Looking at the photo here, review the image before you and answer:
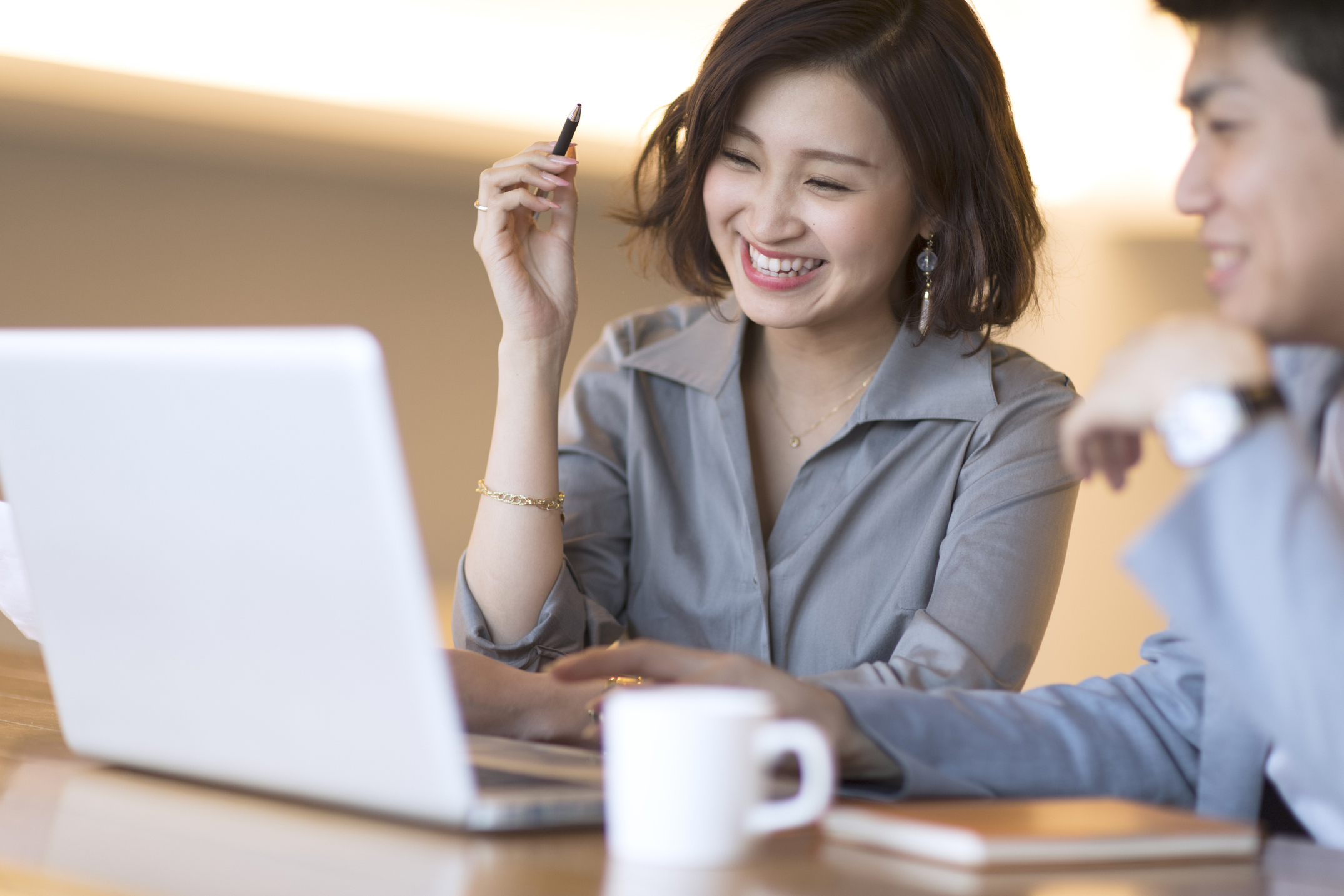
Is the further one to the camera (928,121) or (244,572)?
(928,121)

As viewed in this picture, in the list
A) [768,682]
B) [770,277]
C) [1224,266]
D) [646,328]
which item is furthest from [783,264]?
[768,682]

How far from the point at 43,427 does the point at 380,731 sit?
0.30m

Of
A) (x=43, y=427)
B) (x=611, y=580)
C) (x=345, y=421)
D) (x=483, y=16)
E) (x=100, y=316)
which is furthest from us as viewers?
(x=483, y=16)

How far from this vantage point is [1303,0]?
842 mm

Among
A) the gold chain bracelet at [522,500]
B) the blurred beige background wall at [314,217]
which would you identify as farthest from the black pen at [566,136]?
the blurred beige background wall at [314,217]

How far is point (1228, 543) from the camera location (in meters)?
0.73

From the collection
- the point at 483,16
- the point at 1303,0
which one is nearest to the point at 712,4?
the point at 483,16

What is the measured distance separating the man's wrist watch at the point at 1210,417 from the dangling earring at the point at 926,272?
2.76 ft

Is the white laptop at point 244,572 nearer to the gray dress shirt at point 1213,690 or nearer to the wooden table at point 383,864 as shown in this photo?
the wooden table at point 383,864

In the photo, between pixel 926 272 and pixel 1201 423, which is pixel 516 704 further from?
pixel 926 272

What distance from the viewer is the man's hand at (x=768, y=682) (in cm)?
81

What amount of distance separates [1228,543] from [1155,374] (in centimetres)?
10

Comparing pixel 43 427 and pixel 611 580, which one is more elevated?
pixel 43 427

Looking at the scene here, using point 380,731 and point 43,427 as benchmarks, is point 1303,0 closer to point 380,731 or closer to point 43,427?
point 380,731
